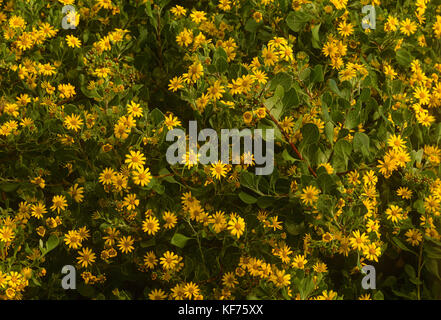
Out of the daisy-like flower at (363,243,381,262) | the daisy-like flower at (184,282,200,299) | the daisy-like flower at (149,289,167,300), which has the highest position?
the daisy-like flower at (363,243,381,262)

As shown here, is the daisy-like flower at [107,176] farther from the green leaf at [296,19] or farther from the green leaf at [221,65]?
the green leaf at [296,19]

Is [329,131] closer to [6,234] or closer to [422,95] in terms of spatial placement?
[422,95]

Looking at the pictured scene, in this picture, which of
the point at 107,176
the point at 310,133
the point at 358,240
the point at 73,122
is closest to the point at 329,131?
the point at 310,133

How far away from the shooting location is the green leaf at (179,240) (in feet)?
4.48

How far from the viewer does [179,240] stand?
1379 mm

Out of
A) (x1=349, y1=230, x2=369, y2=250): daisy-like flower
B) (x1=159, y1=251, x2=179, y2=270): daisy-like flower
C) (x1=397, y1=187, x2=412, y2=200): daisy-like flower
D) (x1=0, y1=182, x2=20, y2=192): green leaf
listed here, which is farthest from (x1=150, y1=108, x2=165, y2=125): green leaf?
(x1=397, y1=187, x2=412, y2=200): daisy-like flower

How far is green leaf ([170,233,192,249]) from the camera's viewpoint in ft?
4.48

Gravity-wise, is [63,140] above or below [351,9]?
below

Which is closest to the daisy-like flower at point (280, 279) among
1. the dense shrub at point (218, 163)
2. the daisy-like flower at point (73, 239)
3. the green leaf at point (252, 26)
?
the dense shrub at point (218, 163)

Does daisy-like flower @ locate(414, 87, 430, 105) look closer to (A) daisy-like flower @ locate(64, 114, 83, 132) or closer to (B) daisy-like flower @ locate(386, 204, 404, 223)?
(B) daisy-like flower @ locate(386, 204, 404, 223)
